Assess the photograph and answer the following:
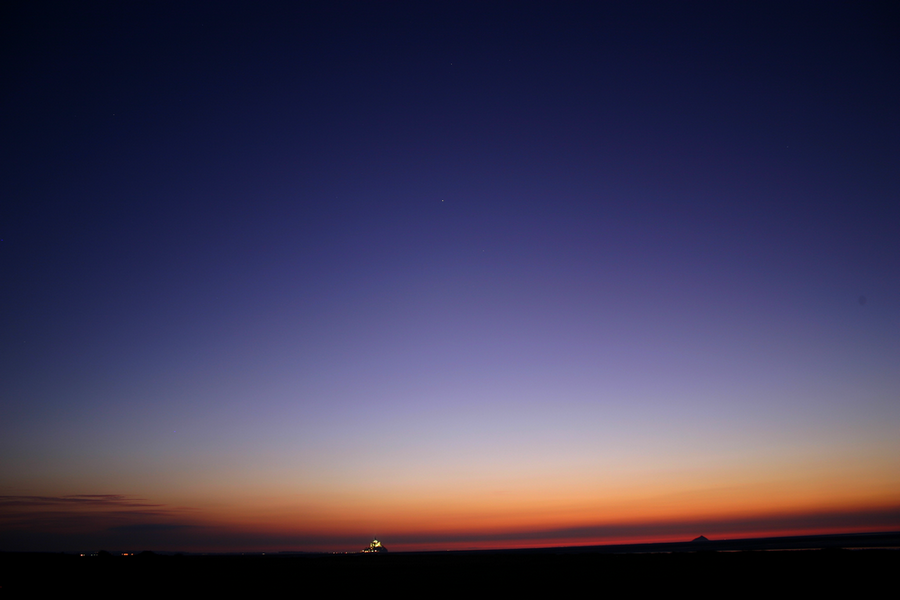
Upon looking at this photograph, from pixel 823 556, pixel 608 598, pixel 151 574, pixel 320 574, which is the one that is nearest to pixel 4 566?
pixel 151 574

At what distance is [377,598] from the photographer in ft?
88.7

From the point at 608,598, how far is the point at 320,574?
85.4 ft

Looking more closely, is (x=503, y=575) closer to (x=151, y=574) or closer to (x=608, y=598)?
(x=608, y=598)

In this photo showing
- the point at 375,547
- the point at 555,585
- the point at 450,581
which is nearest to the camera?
the point at 555,585

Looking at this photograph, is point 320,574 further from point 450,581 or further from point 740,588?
point 740,588

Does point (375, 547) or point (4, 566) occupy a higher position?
point (4, 566)

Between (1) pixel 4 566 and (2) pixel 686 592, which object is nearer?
(2) pixel 686 592

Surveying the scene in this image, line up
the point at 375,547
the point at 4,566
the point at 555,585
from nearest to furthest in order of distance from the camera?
the point at 555,585
the point at 4,566
the point at 375,547

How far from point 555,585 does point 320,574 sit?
2105cm

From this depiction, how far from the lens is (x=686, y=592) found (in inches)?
989

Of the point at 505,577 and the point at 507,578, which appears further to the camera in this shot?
the point at 505,577

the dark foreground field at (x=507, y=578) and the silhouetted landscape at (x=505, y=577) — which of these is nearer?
the dark foreground field at (x=507, y=578)

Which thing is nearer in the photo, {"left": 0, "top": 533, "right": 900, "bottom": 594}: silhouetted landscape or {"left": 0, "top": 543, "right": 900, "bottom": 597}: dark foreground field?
{"left": 0, "top": 543, "right": 900, "bottom": 597}: dark foreground field

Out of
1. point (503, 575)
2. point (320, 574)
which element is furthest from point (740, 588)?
point (320, 574)
